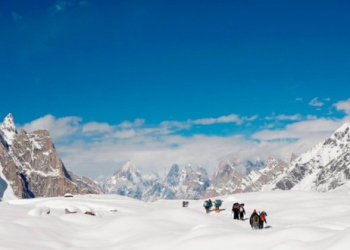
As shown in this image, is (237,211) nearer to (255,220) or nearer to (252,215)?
(252,215)

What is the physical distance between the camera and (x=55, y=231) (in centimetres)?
2808

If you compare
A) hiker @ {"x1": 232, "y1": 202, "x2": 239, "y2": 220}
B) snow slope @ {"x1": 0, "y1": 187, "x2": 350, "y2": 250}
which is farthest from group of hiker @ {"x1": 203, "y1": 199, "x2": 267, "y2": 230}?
snow slope @ {"x1": 0, "y1": 187, "x2": 350, "y2": 250}

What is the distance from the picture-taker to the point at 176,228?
28781 mm

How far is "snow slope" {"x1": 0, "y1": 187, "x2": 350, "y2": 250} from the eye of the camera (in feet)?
67.0

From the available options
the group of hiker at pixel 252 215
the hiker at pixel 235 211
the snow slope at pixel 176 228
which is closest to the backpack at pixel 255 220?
the group of hiker at pixel 252 215

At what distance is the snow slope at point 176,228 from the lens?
20422 millimetres

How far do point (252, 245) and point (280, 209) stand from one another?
21.5 m

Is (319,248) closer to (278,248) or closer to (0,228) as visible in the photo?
(278,248)

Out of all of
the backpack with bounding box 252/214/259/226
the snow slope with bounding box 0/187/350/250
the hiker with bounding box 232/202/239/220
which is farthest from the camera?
the hiker with bounding box 232/202/239/220

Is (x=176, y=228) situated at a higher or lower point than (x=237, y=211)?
lower

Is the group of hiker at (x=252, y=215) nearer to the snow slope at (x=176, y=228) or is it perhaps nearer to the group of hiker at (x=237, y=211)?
the group of hiker at (x=237, y=211)

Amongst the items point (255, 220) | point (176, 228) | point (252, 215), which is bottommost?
point (176, 228)

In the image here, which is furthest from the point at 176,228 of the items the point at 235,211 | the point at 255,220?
the point at 235,211

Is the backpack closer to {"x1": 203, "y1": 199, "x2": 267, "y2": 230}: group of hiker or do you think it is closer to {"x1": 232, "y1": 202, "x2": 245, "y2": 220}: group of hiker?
{"x1": 203, "y1": 199, "x2": 267, "y2": 230}: group of hiker
